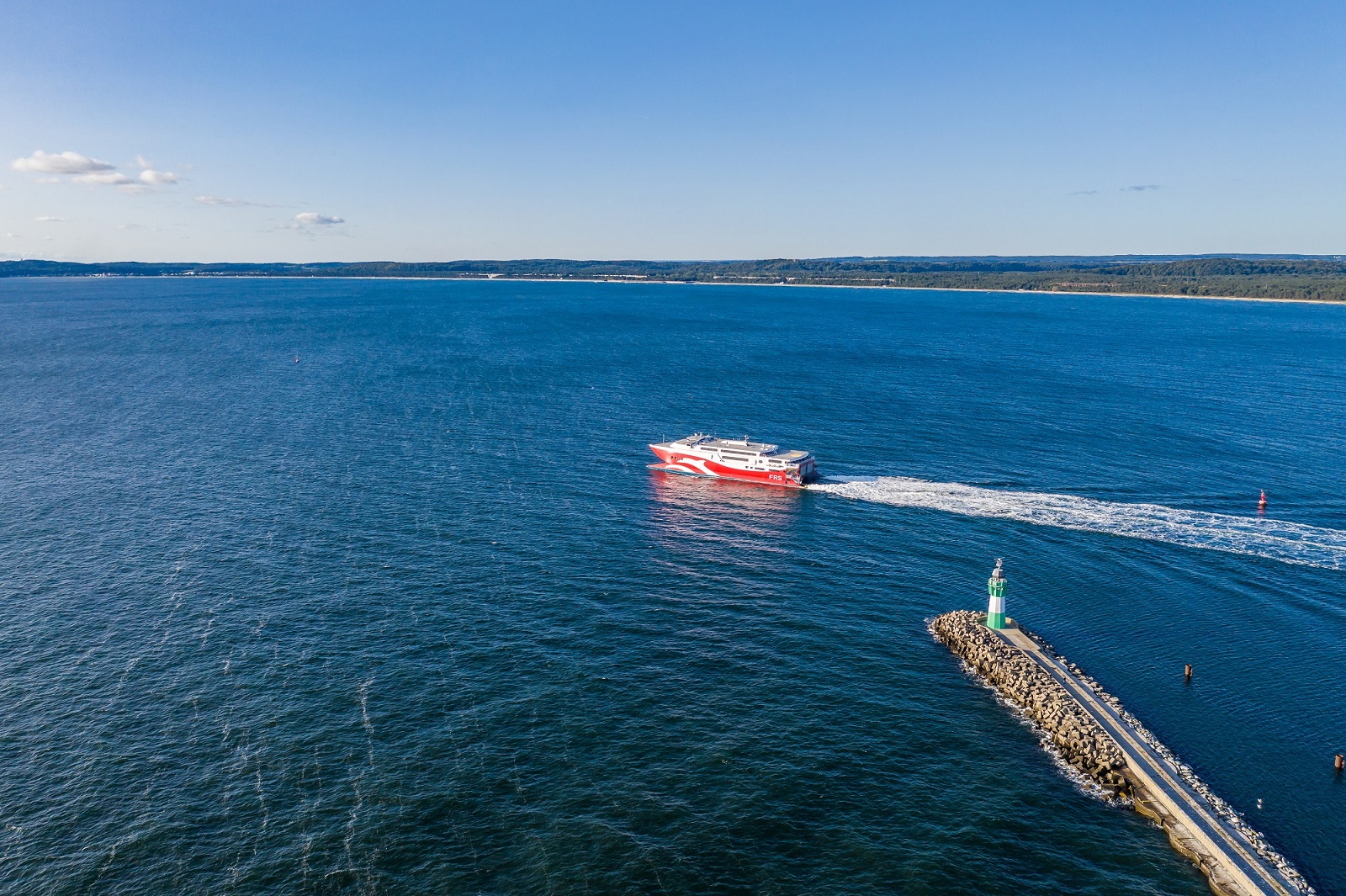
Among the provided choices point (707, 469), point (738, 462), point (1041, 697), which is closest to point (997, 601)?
point (1041, 697)

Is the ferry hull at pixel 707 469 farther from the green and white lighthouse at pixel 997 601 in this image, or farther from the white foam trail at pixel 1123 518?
the green and white lighthouse at pixel 997 601

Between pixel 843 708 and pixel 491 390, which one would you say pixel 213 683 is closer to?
pixel 843 708

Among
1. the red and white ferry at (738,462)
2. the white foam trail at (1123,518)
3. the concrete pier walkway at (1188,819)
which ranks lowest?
the concrete pier walkway at (1188,819)

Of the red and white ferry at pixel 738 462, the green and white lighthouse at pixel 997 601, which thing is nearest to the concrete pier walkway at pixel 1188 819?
the green and white lighthouse at pixel 997 601

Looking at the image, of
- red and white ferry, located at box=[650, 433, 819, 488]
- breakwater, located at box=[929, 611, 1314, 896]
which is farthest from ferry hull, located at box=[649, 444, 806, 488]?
breakwater, located at box=[929, 611, 1314, 896]

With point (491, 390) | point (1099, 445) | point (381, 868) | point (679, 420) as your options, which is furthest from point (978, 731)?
point (491, 390)
